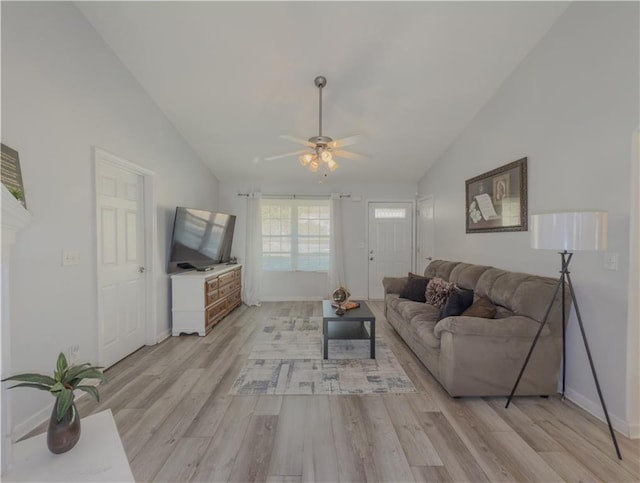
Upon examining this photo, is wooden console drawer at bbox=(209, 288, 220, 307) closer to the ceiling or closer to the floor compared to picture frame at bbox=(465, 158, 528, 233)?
closer to the floor

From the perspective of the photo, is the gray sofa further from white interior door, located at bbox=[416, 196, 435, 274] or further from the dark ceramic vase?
white interior door, located at bbox=[416, 196, 435, 274]

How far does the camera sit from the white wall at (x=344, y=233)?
18.8 feet

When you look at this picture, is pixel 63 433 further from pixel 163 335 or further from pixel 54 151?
pixel 163 335

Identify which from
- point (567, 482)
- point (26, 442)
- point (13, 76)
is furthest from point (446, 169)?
point (26, 442)

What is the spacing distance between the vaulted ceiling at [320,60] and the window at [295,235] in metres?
1.77

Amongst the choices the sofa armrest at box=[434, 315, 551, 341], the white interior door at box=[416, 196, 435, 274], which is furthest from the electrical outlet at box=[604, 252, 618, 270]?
the white interior door at box=[416, 196, 435, 274]

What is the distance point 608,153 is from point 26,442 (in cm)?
411

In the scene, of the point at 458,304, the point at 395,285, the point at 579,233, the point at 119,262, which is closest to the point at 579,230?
the point at 579,233

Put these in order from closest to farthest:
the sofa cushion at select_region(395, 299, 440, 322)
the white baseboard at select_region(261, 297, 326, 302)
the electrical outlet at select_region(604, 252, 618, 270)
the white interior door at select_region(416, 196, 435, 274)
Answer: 1. the electrical outlet at select_region(604, 252, 618, 270)
2. the sofa cushion at select_region(395, 299, 440, 322)
3. the white interior door at select_region(416, 196, 435, 274)
4. the white baseboard at select_region(261, 297, 326, 302)

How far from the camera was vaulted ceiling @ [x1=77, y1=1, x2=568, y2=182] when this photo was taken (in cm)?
241

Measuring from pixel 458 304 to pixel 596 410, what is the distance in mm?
1161

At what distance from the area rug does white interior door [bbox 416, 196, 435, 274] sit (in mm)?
2425

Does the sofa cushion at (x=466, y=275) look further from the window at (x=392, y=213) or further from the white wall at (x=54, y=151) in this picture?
the white wall at (x=54, y=151)

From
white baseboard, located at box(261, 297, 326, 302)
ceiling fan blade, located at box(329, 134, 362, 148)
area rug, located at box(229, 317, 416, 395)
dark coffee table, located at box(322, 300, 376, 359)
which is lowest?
area rug, located at box(229, 317, 416, 395)
